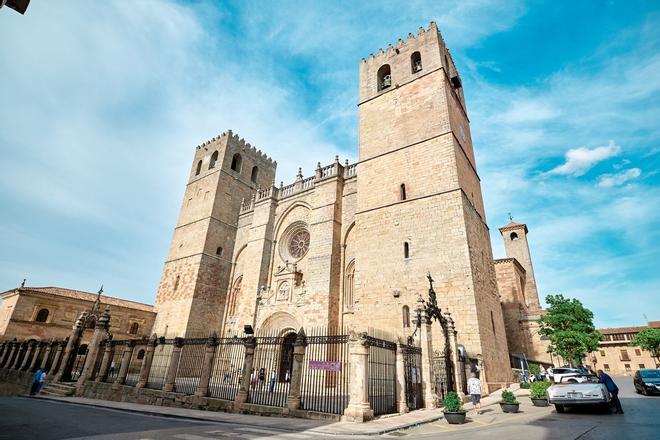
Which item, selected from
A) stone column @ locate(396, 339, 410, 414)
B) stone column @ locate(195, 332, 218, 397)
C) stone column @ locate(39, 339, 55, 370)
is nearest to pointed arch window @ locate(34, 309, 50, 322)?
stone column @ locate(39, 339, 55, 370)

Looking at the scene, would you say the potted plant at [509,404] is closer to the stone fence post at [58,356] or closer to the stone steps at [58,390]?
the stone steps at [58,390]

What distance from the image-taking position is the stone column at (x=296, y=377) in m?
7.75

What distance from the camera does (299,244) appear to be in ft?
65.7

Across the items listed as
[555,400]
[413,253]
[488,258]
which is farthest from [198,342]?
[488,258]

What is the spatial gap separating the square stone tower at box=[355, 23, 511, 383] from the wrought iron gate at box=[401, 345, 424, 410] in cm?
212

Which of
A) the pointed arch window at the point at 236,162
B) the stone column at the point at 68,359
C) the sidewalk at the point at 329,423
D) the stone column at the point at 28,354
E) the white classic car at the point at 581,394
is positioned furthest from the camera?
the pointed arch window at the point at 236,162

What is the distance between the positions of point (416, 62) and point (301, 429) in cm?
1780

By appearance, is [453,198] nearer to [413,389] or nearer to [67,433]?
[413,389]

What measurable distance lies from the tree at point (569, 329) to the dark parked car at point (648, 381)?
27.6 feet

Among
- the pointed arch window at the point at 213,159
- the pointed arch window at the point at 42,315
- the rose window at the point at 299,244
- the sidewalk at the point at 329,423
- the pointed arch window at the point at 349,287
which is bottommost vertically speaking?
the sidewalk at the point at 329,423

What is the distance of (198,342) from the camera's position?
1076 cm

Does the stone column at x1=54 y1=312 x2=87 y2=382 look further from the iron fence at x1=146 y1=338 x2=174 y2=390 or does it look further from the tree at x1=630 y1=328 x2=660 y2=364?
the tree at x1=630 y1=328 x2=660 y2=364

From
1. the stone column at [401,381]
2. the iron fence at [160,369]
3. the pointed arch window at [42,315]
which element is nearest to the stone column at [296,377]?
the stone column at [401,381]

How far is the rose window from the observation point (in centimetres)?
1961
